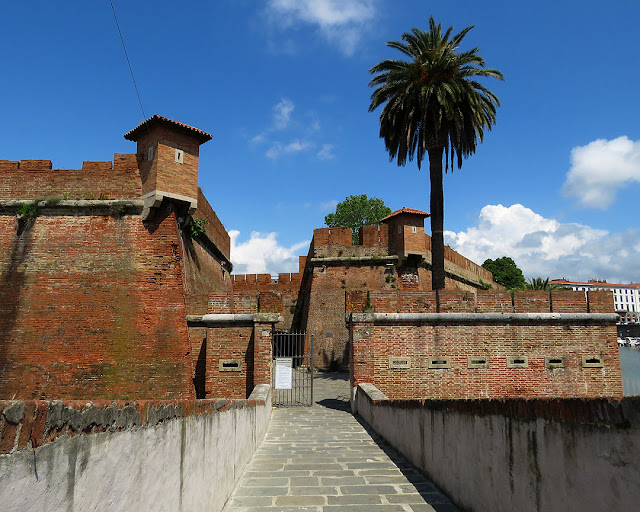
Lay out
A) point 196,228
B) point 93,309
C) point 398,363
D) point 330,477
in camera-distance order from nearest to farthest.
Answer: point 330,477 < point 398,363 < point 93,309 < point 196,228

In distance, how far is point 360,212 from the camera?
139ft

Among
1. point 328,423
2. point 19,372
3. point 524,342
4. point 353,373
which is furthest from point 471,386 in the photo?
point 19,372

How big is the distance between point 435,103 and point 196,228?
10221 mm

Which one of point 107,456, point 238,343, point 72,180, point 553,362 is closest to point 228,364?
point 238,343

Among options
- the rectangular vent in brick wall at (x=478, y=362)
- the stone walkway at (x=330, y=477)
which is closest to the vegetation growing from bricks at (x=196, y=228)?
the stone walkway at (x=330, y=477)

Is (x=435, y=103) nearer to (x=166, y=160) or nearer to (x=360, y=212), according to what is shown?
(x=166, y=160)

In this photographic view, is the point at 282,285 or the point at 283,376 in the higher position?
the point at 282,285

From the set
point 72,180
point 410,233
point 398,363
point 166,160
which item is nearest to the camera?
point 398,363

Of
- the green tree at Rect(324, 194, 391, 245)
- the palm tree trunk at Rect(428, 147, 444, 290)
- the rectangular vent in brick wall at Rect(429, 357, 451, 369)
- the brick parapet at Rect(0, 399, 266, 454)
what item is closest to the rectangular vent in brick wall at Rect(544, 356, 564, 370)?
the rectangular vent in brick wall at Rect(429, 357, 451, 369)

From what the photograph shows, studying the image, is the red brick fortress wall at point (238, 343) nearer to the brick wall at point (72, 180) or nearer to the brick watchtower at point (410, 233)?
the brick wall at point (72, 180)

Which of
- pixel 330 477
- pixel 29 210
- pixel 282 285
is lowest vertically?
pixel 330 477

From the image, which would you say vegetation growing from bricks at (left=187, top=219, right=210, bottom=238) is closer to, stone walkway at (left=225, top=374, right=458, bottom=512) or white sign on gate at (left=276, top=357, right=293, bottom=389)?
white sign on gate at (left=276, top=357, right=293, bottom=389)

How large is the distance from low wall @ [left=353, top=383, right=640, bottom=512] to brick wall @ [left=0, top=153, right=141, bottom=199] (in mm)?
11744

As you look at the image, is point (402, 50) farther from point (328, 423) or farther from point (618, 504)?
point (618, 504)
